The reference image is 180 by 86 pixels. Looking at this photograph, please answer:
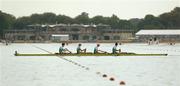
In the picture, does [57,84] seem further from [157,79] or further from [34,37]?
[34,37]

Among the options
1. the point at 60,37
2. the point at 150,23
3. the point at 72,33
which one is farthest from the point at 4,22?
the point at 150,23

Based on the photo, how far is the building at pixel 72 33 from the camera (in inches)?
7205

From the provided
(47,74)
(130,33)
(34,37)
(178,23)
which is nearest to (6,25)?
(34,37)

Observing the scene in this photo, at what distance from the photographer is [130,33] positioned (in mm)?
186250

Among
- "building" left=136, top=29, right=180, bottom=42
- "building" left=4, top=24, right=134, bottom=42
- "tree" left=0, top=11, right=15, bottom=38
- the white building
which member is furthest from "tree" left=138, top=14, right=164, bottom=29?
"tree" left=0, top=11, right=15, bottom=38

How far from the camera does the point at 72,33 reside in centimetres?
18500

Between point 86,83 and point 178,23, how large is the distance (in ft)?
538

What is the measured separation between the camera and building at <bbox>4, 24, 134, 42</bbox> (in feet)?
600

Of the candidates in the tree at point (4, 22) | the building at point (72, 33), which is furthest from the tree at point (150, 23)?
the tree at point (4, 22)

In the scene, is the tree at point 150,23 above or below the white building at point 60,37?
above

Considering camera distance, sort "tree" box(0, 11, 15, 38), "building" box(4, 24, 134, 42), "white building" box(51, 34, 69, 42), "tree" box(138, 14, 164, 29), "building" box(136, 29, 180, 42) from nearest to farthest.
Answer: "building" box(136, 29, 180, 42), "white building" box(51, 34, 69, 42), "tree" box(0, 11, 15, 38), "tree" box(138, 14, 164, 29), "building" box(4, 24, 134, 42)

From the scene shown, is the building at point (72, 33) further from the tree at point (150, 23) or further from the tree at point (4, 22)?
the tree at point (150, 23)

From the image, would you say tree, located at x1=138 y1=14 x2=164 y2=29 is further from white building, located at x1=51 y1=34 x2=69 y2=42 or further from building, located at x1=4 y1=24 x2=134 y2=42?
white building, located at x1=51 y1=34 x2=69 y2=42

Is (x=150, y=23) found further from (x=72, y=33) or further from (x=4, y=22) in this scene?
(x=4, y=22)
